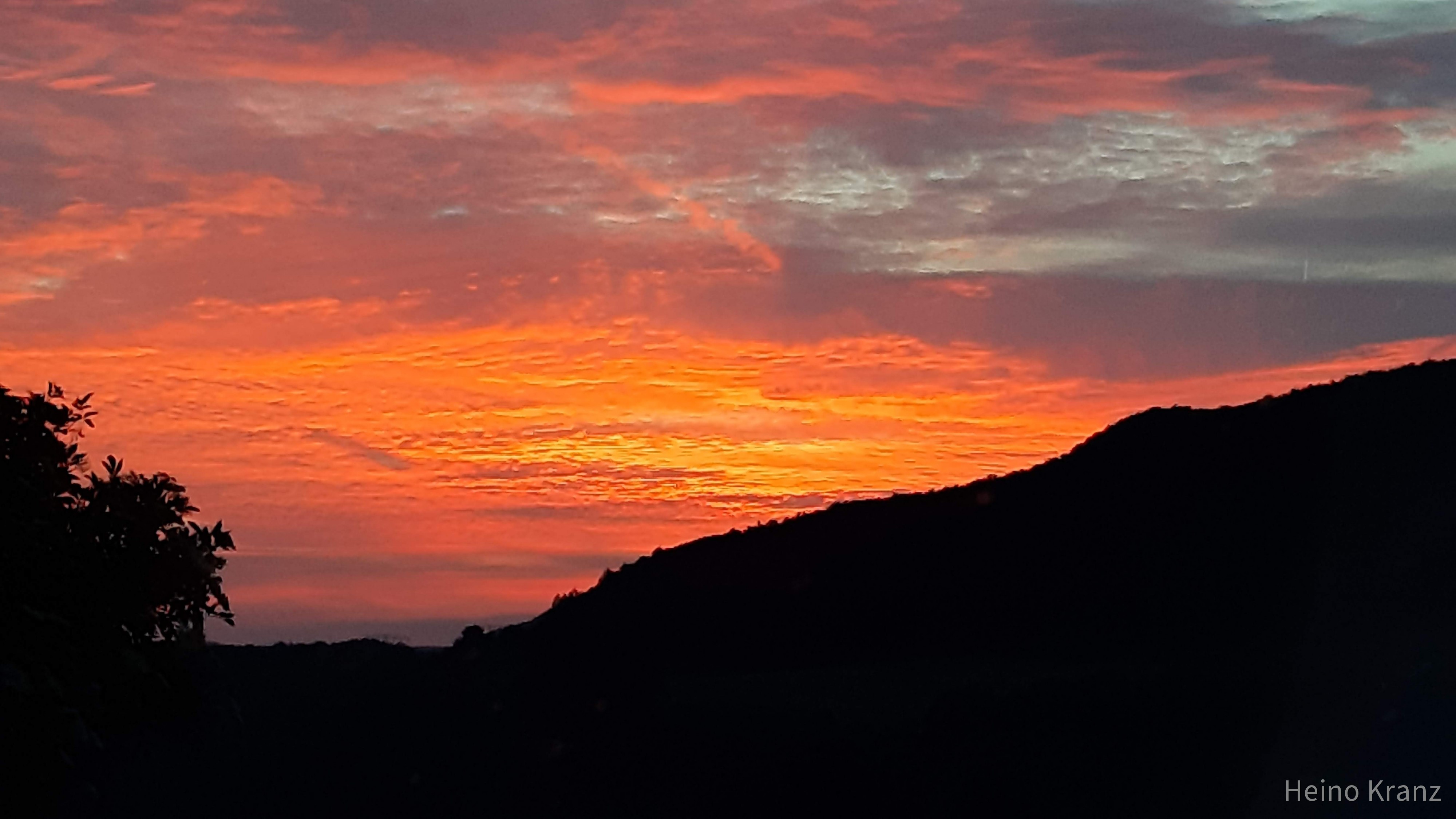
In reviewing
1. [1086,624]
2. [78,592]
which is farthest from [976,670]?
[78,592]

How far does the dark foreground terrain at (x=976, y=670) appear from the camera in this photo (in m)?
23.8

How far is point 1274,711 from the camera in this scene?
23.7 meters

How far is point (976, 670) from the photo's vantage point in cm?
2923

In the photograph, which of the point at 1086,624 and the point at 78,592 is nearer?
the point at 78,592

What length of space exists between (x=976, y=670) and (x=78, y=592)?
15590 millimetres

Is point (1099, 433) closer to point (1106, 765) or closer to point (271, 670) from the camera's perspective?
point (1106, 765)

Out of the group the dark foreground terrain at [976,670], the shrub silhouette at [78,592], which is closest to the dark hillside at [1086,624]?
the dark foreground terrain at [976,670]

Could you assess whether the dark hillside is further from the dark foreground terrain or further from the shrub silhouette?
the shrub silhouette

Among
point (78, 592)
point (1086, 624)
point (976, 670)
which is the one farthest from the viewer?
point (1086, 624)

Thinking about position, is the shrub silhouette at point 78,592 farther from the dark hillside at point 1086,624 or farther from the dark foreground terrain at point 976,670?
the dark hillside at point 1086,624

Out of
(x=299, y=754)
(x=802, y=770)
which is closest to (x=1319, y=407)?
(x=802, y=770)

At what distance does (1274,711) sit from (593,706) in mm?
13466

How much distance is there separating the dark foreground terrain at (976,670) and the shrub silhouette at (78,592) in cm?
142

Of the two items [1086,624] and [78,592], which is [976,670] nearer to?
[1086,624]
